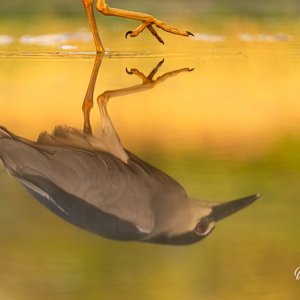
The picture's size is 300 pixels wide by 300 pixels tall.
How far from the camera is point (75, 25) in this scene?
6.40 meters

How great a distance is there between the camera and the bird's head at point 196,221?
4.79 feet

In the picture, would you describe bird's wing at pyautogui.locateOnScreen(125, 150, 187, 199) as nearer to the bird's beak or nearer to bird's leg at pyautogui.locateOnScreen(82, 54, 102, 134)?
the bird's beak

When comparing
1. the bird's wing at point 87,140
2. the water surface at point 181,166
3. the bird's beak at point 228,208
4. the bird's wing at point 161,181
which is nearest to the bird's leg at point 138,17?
the water surface at point 181,166

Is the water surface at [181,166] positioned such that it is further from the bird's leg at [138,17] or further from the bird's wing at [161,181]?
the bird's leg at [138,17]

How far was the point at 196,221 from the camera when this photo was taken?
4.98ft

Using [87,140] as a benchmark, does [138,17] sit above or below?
above

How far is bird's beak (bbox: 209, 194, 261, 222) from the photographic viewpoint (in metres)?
1.56

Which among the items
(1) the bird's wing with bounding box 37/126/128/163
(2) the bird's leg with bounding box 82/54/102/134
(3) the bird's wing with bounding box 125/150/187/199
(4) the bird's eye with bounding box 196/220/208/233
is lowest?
(4) the bird's eye with bounding box 196/220/208/233

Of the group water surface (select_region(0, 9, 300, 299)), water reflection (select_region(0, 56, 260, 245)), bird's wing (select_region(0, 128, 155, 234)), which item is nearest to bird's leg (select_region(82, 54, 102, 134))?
water surface (select_region(0, 9, 300, 299))

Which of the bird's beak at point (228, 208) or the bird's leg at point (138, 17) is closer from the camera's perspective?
the bird's beak at point (228, 208)

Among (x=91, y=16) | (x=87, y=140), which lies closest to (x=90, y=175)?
(x=87, y=140)

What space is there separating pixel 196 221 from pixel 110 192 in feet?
0.77

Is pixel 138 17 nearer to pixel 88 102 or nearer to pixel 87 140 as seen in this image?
pixel 88 102

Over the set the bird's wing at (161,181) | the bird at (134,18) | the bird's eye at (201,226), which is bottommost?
the bird's eye at (201,226)
